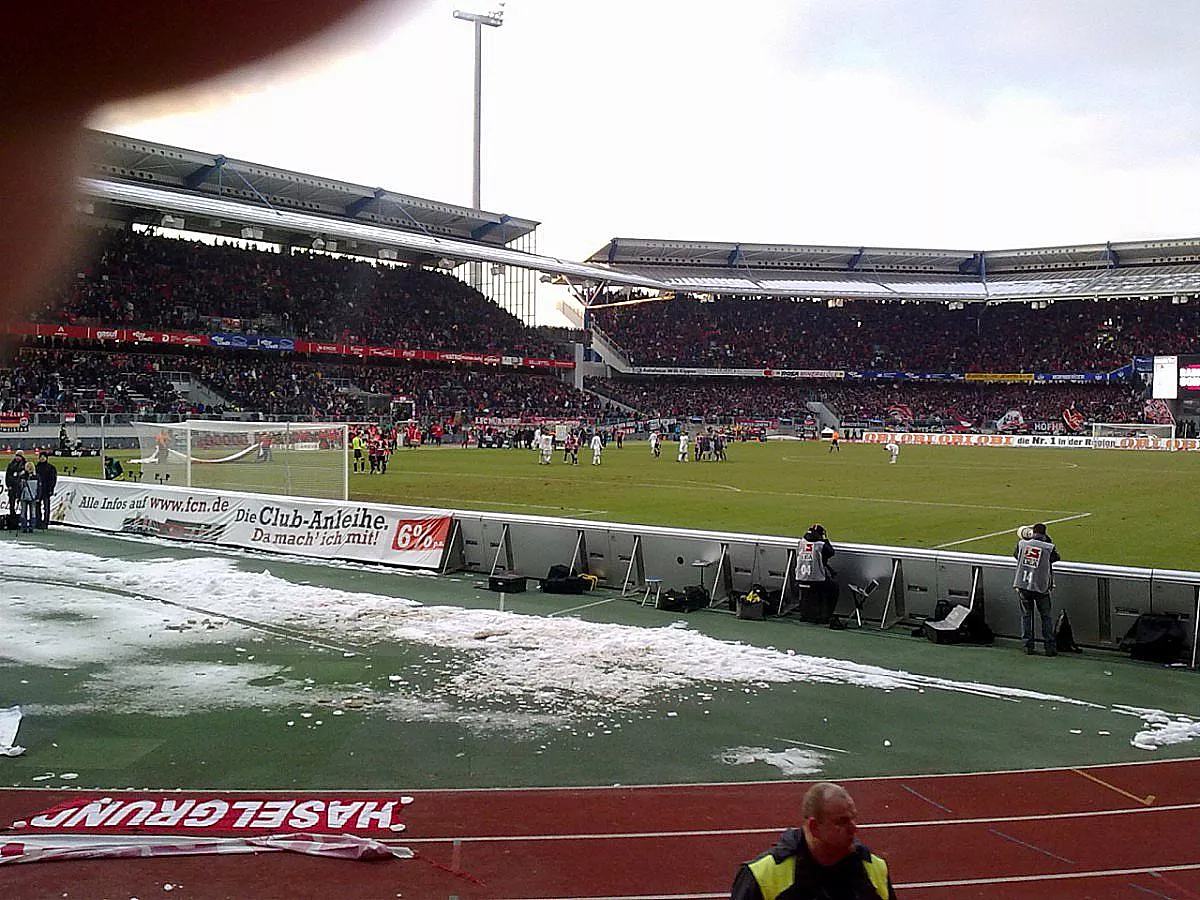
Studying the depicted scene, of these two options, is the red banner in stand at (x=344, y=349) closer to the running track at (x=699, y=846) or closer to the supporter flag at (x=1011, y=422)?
the supporter flag at (x=1011, y=422)

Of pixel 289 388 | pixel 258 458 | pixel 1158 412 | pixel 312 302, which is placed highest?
pixel 312 302

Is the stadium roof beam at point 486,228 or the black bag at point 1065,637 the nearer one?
the black bag at point 1065,637

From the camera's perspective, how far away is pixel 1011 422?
85312 millimetres

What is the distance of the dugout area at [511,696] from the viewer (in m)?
9.26

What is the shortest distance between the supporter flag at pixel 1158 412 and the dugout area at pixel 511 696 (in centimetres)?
7125

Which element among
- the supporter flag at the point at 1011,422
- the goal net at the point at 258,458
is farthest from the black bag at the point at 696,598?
the supporter flag at the point at 1011,422

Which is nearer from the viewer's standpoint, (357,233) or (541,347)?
(357,233)

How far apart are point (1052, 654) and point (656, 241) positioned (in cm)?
8384

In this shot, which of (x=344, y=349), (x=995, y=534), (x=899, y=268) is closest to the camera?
(x=995, y=534)

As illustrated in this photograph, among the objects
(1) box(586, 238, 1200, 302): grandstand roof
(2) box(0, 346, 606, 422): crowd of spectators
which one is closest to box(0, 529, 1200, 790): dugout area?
(2) box(0, 346, 606, 422): crowd of spectators

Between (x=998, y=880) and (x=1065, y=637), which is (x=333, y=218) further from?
(x=998, y=880)

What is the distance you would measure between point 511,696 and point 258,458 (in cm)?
1807

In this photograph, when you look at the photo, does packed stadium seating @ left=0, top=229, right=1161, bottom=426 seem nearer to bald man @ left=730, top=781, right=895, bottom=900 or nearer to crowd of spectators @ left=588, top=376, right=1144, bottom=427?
crowd of spectators @ left=588, top=376, right=1144, bottom=427

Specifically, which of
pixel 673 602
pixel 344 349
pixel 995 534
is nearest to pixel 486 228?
pixel 344 349
